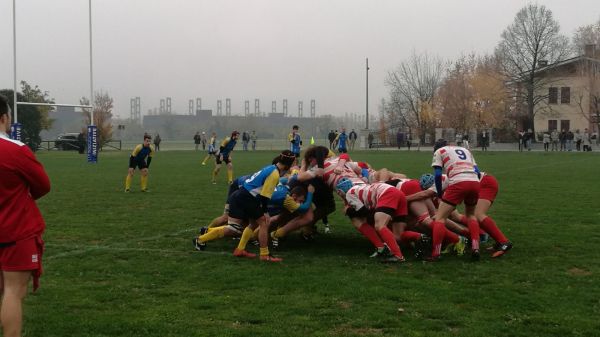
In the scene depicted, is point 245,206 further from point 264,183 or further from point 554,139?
point 554,139

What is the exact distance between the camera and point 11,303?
3.98m

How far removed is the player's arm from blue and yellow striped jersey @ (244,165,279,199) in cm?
402

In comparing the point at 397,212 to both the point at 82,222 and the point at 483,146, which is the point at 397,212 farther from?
the point at 483,146

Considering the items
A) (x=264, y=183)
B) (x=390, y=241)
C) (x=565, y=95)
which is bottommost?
(x=390, y=241)

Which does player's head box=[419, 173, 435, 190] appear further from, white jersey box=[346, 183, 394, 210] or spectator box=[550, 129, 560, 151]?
spectator box=[550, 129, 560, 151]

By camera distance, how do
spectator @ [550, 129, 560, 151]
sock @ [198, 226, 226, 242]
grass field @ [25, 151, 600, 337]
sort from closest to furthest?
grass field @ [25, 151, 600, 337], sock @ [198, 226, 226, 242], spectator @ [550, 129, 560, 151]

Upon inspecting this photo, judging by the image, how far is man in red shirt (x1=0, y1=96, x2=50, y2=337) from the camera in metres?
3.93

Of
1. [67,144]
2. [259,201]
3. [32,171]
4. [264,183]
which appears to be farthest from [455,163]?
[67,144]

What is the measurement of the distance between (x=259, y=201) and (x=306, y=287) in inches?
74.2

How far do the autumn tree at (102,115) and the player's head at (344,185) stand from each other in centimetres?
4847

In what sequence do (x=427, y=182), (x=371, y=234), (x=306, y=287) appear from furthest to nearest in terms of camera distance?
(x=427, y=182)
(x=371, y=234)
(x=306, y=287)

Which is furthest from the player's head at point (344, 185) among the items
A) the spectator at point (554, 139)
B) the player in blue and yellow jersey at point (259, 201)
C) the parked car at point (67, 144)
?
the parked car at point (67, 144)

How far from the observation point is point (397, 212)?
8.11 m

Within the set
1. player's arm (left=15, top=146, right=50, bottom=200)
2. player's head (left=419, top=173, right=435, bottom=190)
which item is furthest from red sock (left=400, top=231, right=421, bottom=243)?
player's arm (left=15, top=146, right=50, bottom=200)
